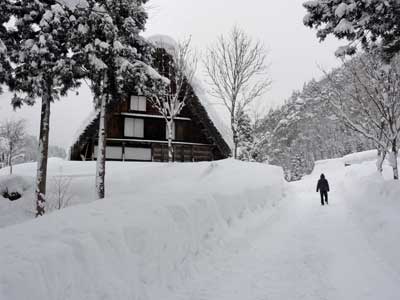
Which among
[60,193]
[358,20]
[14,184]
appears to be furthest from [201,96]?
[358,20]

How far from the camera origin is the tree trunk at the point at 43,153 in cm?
1101

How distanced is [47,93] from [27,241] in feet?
29.6

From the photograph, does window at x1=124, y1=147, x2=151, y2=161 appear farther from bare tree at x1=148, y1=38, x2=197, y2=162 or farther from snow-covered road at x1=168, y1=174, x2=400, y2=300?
snow-covered road at x1=168, y1=174, x2=400, y2=300

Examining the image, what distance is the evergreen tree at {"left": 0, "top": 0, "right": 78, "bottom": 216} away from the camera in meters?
10.2

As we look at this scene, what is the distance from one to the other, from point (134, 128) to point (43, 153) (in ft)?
32.2

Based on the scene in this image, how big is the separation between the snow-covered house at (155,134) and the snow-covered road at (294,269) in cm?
1267

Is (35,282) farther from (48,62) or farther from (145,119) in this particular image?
(145,119)

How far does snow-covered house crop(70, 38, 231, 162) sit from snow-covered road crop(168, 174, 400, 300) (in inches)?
499

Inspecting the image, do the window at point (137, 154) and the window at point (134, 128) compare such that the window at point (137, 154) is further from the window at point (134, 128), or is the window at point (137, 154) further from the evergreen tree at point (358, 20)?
the evergreen tree at point (358, 20)

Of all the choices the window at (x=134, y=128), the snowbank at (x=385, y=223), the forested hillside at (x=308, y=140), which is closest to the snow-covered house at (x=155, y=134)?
the window at (x=134, y=128)

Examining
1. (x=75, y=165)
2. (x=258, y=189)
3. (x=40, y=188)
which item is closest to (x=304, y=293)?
(x=258, y=189)

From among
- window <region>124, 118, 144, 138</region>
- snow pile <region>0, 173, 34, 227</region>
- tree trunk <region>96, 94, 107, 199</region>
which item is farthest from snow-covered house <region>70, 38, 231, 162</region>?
tree trunk <region>96, 94, 107, 199</region>

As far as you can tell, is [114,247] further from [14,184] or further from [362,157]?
[362,157]

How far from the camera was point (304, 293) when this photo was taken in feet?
13.7
